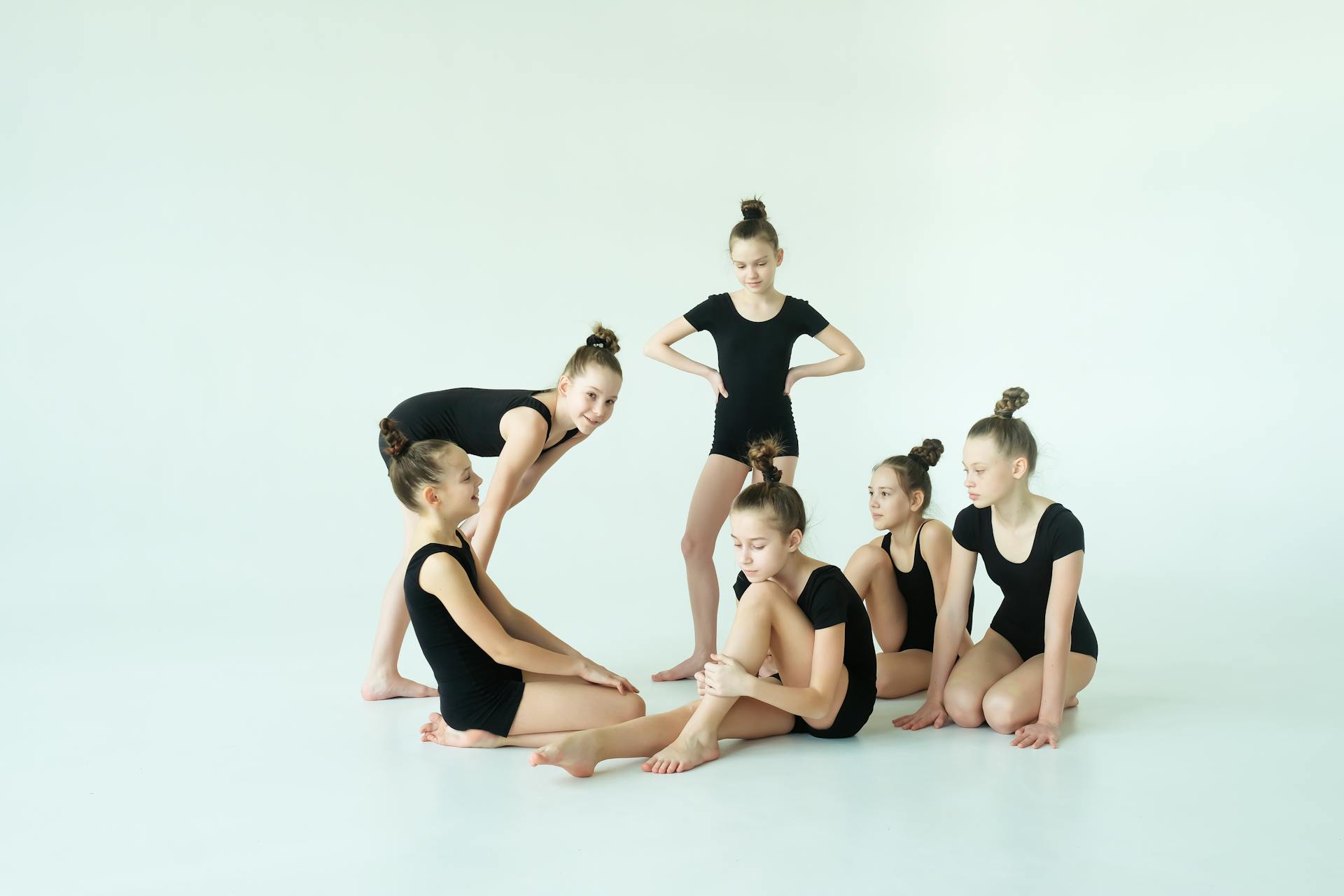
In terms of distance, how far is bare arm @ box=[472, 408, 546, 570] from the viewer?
12.2ft

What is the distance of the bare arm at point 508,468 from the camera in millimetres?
3707

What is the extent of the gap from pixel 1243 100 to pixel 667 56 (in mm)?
3651

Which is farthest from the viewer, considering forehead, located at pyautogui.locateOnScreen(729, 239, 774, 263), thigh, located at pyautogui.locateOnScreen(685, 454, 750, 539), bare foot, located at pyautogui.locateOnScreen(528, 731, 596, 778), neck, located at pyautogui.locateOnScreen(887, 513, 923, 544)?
thigh, located at pyautogui.locateOnScreen(685, 454, 750, 539)

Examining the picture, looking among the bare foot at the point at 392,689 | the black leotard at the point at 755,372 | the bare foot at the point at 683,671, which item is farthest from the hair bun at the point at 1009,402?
the bare foot at the point at 392,689

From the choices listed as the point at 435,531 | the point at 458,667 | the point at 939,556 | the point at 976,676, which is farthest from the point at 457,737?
the point at 939,556

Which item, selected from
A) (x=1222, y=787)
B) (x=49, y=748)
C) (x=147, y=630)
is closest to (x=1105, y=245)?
(x=1222, y=787)

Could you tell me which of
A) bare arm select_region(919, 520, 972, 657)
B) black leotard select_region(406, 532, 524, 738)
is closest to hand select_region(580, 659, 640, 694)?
black leotard select_region(406, 532, 524, 738)

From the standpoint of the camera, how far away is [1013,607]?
372 centimetres

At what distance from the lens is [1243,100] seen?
696cm

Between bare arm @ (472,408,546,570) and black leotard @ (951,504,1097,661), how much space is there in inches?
56.4

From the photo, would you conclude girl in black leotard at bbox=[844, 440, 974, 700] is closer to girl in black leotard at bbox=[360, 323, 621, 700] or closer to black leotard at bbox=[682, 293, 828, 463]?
black leotard at bbox=[682, 293, 828, 463]

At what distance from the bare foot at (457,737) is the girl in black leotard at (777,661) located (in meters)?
0.43

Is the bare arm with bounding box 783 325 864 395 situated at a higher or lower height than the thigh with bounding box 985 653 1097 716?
higher

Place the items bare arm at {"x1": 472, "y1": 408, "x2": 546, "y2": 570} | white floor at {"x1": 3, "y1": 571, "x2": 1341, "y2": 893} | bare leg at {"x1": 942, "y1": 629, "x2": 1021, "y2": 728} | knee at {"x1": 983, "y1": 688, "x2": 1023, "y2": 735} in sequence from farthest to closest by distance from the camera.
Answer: bare arm at {"x1": 472, "y1": 408, "x2": 546, "y2": 570} → bare leg at {"x1": 942, "y1": 629, "x2": 1021, "y2": 728} → knee at {"x1": 983, "y1": 688, "x2": 1023, "y2": 735} → white floor at {"x1": 3, "y1": 571, "x2": 1341, "y2": 893}
